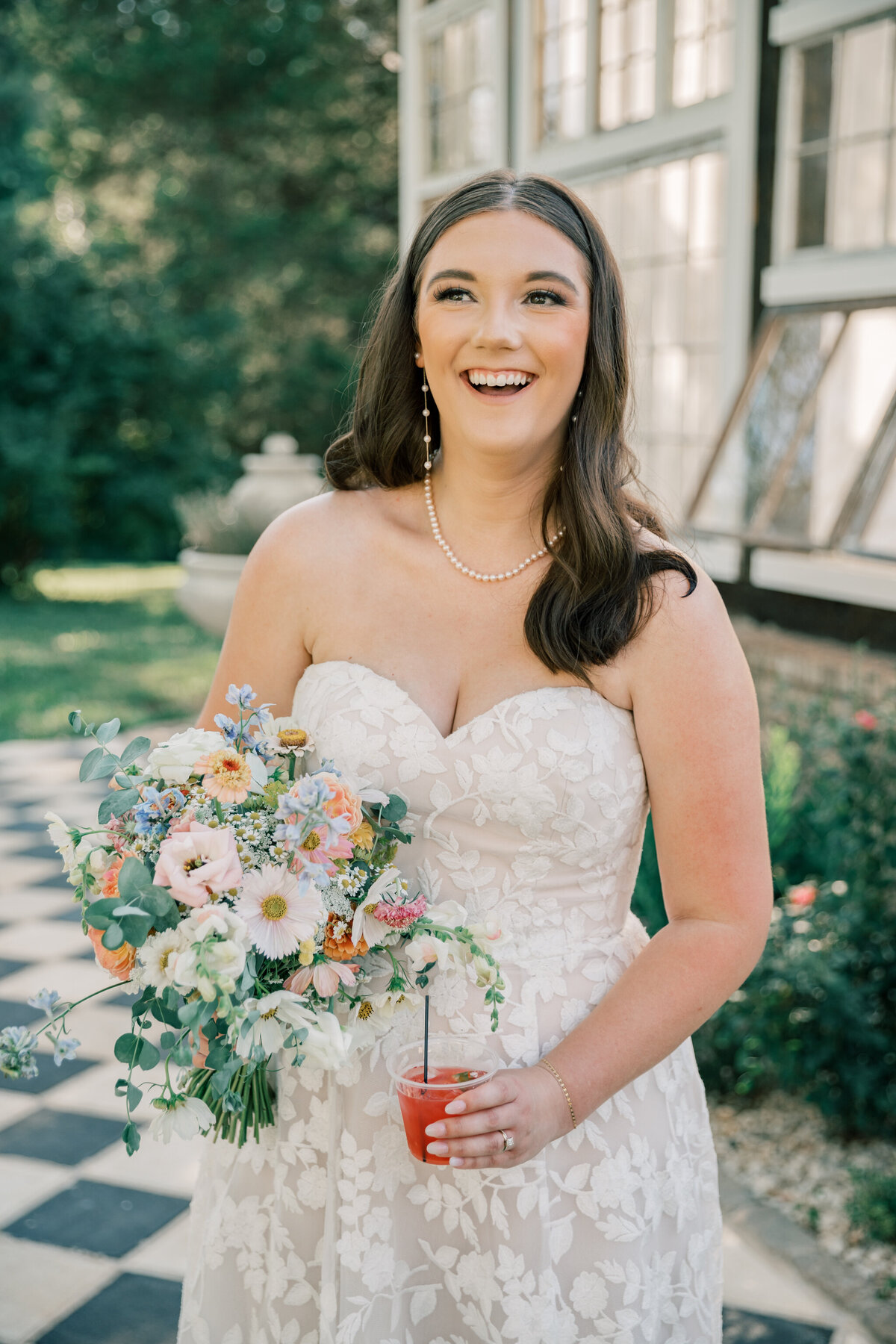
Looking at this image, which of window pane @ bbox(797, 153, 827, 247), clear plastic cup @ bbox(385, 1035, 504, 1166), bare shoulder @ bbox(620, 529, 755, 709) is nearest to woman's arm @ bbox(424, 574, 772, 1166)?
bare shoulder @ bbox(620, 529, 755, 709)

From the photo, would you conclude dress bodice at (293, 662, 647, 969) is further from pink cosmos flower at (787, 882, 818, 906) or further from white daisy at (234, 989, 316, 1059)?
pink cosmos flower at (787, 882, 818, 906)

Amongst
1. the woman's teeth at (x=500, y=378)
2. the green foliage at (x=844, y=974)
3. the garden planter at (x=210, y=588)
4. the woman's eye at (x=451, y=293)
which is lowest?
the green foliage at (x=844, y=974)

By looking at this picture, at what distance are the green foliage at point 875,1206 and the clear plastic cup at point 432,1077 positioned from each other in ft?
5.94

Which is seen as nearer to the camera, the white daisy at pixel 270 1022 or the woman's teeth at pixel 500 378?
the white daisy at pixel 270 1022

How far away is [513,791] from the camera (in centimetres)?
176

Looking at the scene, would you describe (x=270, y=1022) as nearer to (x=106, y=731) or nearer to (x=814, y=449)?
(x=106, y=731)

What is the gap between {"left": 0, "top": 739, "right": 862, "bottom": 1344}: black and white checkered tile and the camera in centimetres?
281

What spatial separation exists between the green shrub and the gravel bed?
0.26ft

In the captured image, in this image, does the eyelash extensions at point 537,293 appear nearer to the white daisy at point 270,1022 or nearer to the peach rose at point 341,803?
the peach rose at point 341,803

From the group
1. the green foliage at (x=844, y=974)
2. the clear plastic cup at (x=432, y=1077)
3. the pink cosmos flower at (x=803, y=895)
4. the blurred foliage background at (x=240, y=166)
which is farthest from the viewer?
the blurred foliage background at (x=240, y=166)

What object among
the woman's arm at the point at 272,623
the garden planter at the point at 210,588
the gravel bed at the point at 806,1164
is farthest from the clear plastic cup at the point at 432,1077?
the garden planter at the point at 210,588

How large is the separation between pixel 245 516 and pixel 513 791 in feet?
22.2

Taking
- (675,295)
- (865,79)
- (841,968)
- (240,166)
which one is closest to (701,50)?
(675,295)

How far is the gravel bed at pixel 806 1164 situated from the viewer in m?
3.05
